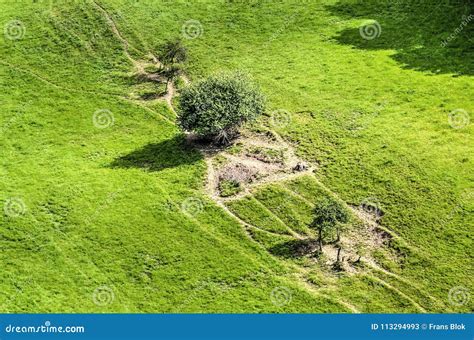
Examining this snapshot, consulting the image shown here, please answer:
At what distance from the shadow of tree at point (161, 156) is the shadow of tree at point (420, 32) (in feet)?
80.6

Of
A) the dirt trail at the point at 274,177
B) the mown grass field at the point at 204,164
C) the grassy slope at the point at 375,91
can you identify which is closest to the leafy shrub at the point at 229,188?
the dirt trail at the point at 274,177

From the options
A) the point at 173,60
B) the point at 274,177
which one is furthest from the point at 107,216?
the point at 173,60

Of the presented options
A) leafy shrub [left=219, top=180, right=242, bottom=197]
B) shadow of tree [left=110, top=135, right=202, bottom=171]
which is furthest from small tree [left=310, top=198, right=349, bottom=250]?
shadow of tree [left=110, top=135, right=202, bottom=171]

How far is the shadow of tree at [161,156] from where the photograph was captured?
59.6m

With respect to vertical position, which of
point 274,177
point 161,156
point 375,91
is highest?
point 375,91

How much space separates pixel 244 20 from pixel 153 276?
40.6 meters

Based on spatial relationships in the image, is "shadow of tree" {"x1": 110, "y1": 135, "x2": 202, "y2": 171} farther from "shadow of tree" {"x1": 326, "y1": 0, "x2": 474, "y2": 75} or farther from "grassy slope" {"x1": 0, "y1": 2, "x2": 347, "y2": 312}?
"shadow of tree" {"x1": 326, "y1": 0, "x2": 474, "y2": 75}

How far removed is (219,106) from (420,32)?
29.7 m

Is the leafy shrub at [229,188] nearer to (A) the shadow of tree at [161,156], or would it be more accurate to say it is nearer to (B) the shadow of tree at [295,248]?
(A) the shadow of tree at [161,156]

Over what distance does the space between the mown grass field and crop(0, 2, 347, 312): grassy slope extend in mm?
136

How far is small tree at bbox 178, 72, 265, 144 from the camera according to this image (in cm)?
5922

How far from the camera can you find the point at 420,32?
77.9 metres

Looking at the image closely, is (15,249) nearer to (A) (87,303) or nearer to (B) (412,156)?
(A) (87,303)

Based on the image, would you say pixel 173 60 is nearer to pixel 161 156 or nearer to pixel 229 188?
pixel 161 156
